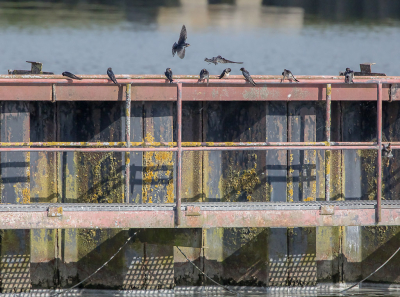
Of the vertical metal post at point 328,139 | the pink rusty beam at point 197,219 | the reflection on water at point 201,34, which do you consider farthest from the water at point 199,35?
the pink rusty beam at point 197,219

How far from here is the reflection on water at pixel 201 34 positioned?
98.1 feet

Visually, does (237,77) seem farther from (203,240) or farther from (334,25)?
(334,25)

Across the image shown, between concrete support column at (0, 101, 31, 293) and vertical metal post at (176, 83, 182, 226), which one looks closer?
vertical metal post at (176, 83, 182, 226)

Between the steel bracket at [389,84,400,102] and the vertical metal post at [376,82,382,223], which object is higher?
the steel bracket at [389,84,400,102]

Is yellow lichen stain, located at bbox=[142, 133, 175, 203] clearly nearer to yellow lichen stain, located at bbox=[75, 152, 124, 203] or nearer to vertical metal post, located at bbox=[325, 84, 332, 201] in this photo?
yellow lichen stain, located at bbox=[75, 152, 124, 203]

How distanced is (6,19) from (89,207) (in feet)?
134

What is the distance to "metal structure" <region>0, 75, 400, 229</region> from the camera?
5.83 metres

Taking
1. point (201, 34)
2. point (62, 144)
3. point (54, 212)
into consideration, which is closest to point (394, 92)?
point (62, 144)

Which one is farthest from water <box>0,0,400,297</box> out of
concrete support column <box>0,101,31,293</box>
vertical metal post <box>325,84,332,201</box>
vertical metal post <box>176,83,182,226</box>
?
vertical metal post <box>176,83,182,226</box>

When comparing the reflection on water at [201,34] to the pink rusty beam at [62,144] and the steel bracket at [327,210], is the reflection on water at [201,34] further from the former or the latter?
the steel bracket at [327,210]

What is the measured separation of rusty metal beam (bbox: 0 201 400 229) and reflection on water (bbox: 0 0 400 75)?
19789 millimetres

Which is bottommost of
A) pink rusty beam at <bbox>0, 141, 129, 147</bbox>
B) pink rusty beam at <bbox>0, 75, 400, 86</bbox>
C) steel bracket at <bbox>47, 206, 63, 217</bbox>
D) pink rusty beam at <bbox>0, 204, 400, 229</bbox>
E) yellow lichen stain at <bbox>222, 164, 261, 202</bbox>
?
pink rusty beam at <bbox>0, 204, 400, 229</bbox>

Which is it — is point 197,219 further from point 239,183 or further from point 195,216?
point 239,183

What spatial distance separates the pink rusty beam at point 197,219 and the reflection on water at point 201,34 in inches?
780
